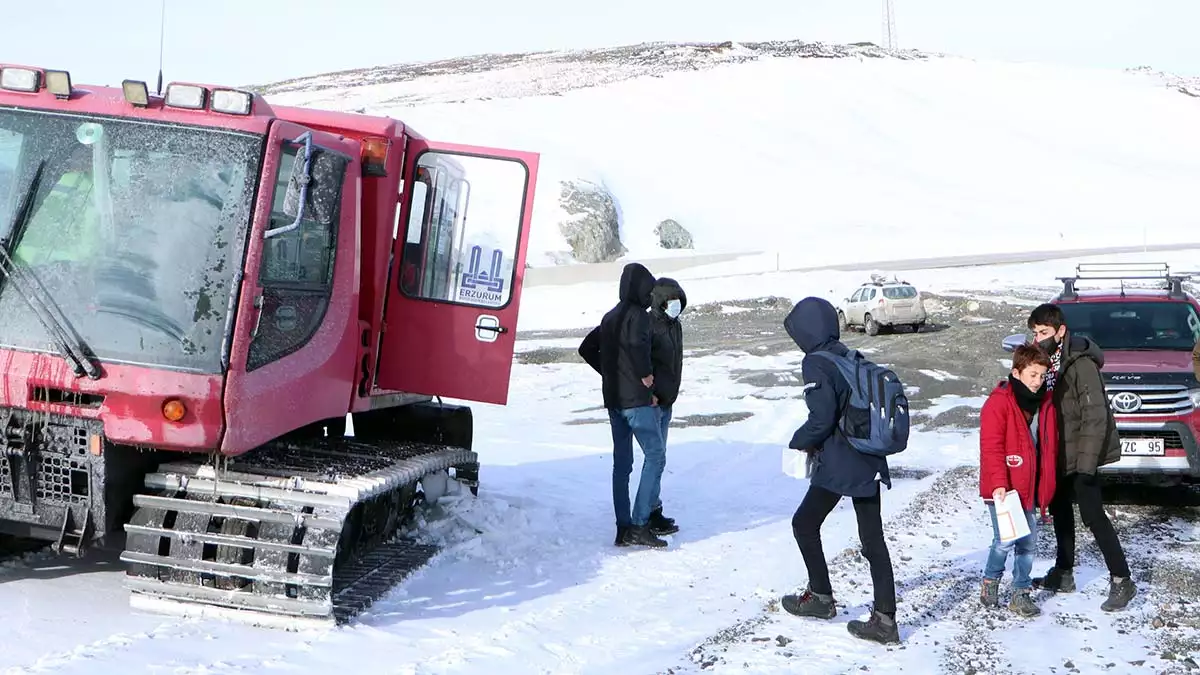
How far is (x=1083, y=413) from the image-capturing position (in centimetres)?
777

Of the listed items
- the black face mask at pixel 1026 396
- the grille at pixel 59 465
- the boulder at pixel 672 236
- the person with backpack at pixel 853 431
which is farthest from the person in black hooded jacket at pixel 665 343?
the boulder at pixel 672 236

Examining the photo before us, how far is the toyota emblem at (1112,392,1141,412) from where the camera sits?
10336mm

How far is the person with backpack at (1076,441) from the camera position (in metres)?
7.67

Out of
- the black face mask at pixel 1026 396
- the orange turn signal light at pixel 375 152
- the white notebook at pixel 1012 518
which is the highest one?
the orange turn signal light at pixel 375 152

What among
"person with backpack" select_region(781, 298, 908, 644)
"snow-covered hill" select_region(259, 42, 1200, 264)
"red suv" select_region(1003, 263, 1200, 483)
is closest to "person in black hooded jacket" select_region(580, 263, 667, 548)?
"person with backpack" select_region(781, 298, 908, 644)

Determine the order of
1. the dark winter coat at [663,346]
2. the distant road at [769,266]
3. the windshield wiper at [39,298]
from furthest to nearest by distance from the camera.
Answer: the distant road at [769,266], the dark winter coat at [663,346], the windshield wiper at [39,298]

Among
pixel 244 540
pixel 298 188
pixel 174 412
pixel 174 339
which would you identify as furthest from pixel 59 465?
pixel 298 188

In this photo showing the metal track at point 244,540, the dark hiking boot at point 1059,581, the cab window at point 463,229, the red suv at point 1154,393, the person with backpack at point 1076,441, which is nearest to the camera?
the metal track at point 244,540

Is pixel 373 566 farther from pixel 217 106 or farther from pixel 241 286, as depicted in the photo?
pixel 217 106

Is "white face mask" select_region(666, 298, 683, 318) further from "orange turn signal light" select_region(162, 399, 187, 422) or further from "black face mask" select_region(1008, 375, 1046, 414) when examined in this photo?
"orange turn signal light" select_region(162, 399, 187, 422)

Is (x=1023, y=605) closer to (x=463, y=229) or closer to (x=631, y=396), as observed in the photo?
(x=631, y=396)

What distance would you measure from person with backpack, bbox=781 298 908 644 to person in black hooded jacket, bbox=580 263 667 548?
2171 millimetres

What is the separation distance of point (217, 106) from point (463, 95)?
246ft

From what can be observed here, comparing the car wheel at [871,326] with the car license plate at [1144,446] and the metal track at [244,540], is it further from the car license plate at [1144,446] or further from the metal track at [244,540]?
the metal track at [244,540]
